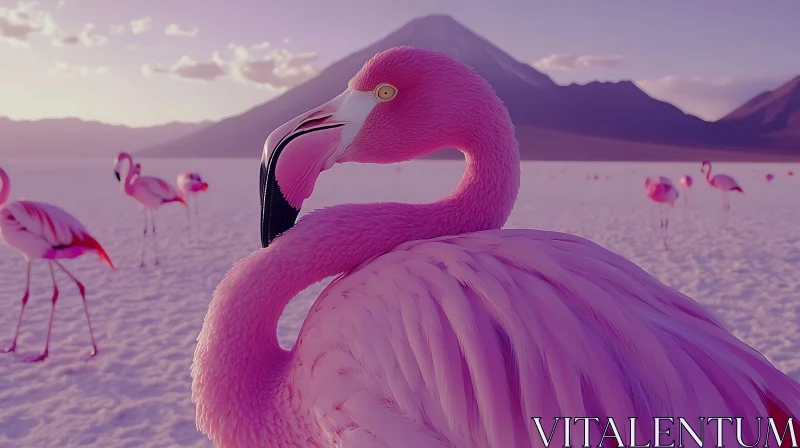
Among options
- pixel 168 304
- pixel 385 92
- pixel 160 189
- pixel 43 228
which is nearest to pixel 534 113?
pixel 160 189

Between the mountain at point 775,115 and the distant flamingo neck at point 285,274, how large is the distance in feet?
436

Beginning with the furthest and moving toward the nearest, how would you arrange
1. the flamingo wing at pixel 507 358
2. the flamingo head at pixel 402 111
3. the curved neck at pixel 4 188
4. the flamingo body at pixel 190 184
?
1. the flamingo body at pixel 190 184
2. the curved neck at pixel 4 188
3. the flamingo head at pixel 402 111
4. the flamingo wing at pixel 507 358

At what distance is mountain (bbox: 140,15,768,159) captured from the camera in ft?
374

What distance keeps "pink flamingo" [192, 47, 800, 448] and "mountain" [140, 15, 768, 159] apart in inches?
3972

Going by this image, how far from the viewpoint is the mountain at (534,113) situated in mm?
114000

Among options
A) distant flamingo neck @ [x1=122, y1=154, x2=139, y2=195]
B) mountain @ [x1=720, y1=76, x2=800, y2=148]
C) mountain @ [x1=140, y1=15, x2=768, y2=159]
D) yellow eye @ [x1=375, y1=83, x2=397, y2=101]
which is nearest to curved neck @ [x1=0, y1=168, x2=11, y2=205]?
distant flamingo neck @ [x1=122, y1=154, x2=139, y2=195]

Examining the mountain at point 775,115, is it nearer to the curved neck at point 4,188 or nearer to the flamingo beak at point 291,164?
the curved neck at point 4,188

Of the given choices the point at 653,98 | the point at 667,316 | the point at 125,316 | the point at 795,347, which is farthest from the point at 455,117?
the point at 653,98

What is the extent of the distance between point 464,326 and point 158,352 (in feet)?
10.3

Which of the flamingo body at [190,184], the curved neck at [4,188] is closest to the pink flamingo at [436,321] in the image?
the curved neck at [4,188]

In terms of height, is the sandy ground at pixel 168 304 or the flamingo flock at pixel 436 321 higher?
the flamingo flock at pixel 436 321

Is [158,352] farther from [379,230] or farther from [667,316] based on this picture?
[667,316]

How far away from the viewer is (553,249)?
1.19 meters

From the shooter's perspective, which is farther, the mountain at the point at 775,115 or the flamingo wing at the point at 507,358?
the mountain at the point at 775,115
